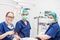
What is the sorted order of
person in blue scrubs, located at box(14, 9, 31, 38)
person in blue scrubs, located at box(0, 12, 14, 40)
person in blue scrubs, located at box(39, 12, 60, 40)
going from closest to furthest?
person in blue scrubs, located at box(39, 12, 60, 40) < person in blue scrubs, located at box(0, 12, 14, 40) < person in blue scrubs, located at box(14, 9, 31, 38)

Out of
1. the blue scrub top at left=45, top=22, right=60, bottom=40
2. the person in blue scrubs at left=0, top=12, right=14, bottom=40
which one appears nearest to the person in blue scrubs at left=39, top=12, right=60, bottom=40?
the blue scrub top at left=45, top=22, right=60, bottom=40

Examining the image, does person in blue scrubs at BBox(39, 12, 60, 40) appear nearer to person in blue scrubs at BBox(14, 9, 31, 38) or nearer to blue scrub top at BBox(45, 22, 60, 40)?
blue scrub top at BBox(45, 22, 60, 40)

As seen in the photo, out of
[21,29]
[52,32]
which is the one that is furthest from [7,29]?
[52,32]

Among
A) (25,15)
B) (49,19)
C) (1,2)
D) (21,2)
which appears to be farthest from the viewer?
(21,2)

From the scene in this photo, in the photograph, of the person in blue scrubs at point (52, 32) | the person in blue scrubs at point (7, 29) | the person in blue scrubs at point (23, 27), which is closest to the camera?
the person in blue scrubs at point (52, 32)

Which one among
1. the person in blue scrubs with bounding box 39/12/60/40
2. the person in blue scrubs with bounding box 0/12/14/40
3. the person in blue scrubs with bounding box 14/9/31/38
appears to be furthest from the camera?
the person in blue scrubs with bounding box 14/9/31/38

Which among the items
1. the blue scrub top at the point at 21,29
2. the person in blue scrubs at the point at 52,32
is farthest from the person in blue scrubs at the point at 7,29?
the person in blue scrubs at the point at 52,32

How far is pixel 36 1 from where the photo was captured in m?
3.77

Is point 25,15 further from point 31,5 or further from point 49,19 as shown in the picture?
point 31,5

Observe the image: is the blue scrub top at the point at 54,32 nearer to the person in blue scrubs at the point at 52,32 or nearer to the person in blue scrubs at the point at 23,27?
the person in blue scrubs at the point at 52,32

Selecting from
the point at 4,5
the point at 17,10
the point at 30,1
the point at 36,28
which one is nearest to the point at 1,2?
the point at 4,5

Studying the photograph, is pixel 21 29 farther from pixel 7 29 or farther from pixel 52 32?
pixel 52 32

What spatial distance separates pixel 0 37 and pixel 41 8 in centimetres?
175

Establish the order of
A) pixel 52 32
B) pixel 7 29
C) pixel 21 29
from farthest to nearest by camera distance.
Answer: pixel 21 29 < pixel 7 29 < pixel 52 32
